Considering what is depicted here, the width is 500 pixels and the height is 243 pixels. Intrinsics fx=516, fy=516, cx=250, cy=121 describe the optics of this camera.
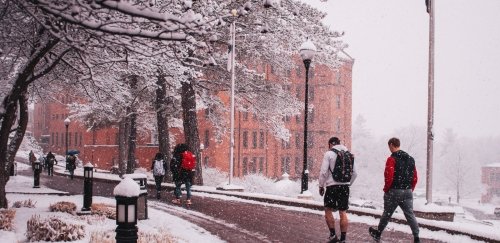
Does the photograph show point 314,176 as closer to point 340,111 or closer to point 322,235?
point 340,111

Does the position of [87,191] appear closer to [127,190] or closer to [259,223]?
[259,223]

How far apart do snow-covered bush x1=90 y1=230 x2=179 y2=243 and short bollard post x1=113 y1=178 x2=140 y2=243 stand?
6.13 ft

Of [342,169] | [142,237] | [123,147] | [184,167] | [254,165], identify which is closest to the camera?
[142,237]

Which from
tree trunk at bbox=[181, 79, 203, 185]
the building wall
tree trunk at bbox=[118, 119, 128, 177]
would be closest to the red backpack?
tree trunk at bbox=[181, 79, 203, 185]

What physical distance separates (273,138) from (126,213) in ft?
180

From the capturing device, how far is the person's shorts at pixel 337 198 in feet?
29.1

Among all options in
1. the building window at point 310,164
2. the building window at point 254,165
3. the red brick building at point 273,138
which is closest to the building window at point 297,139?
the red brick building at point 273,138

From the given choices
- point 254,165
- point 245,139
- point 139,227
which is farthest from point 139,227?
point 254,165

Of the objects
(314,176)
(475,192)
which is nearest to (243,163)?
(314,176)

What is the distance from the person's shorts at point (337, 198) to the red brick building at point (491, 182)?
9261 cm

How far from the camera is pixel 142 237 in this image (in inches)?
336

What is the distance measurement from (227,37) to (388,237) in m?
14.3

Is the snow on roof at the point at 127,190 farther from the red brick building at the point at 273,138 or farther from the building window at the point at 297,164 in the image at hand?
the building window at the point at 297,164

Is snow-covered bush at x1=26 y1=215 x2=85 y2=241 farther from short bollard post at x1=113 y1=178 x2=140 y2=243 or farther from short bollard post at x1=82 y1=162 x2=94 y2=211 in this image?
short bollard post at x1=82 y1=162 x2=94 y2=211
